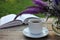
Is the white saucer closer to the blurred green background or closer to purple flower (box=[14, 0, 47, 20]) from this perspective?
purple flower (box=[14, 0, 47, 20])

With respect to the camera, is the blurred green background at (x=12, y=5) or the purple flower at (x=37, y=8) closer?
the purple flower at (x=37, y=8)

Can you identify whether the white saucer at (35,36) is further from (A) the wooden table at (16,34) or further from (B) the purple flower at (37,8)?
(B) the purple flower at (37,8)

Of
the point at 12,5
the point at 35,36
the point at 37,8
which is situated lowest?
the point at 35,36

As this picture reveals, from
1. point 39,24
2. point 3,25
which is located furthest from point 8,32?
point 39,24

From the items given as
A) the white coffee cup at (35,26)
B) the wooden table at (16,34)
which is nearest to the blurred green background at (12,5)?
the wooden table at (16,34)

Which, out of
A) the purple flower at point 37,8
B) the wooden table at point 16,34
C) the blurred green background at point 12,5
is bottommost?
the wooden table at point 16,34

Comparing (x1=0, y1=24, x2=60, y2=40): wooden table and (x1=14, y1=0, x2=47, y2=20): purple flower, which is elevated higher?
(x1=14, y1=0, x2=47, y2=20): purple flower

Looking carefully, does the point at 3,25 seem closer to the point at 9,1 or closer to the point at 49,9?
the point at 49,9

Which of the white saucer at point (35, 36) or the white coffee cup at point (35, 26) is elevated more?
the white coffee cup at point (35, 26)

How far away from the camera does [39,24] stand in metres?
A: 1.19

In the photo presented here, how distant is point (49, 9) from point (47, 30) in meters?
0.19

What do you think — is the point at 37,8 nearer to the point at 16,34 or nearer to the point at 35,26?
the point at 35,26

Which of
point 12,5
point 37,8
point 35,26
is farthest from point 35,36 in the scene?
point 12,5

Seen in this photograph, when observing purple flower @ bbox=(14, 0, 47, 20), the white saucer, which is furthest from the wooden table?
purple flower @ bbox=(14, 0, 47, 20)
